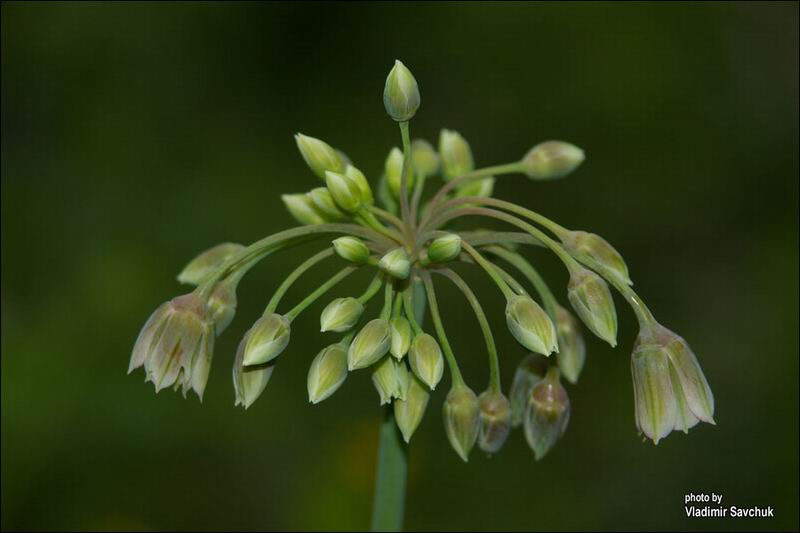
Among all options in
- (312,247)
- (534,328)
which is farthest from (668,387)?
(312,247)

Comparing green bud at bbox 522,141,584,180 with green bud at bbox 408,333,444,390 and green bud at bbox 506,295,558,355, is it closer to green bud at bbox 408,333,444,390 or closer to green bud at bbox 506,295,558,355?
green bud at bbox 506,295,558,355

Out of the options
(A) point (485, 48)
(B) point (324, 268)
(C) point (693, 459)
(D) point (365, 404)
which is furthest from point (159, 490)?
(A) point (485, 48)

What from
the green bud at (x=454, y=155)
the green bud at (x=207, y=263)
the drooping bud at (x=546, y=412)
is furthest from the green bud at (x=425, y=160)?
the drooping bud at (x=546, y=412)

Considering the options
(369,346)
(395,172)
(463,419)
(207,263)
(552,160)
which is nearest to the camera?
(369,346)

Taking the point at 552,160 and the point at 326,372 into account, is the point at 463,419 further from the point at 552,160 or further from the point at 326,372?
the point at 552,160

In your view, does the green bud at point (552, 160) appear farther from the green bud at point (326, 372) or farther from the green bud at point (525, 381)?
the green bud at point (326, 372)
